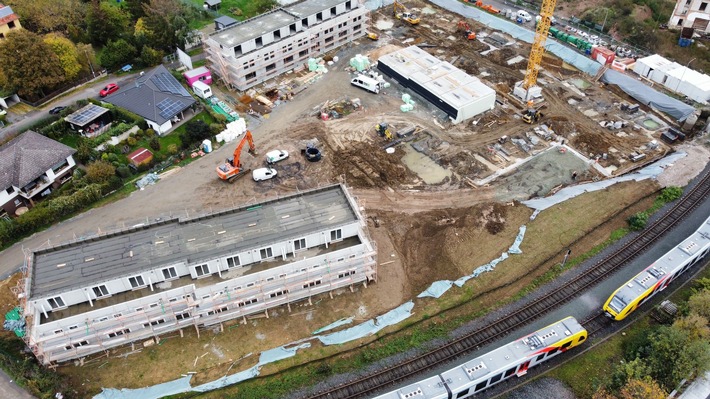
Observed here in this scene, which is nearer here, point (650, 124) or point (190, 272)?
point (190, 272)

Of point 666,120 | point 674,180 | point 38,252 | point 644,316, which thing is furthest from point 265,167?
point 666,120

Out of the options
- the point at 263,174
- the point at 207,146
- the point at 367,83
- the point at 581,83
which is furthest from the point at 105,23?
the point at 581,83

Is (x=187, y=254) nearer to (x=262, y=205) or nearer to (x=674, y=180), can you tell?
(x=262, y=205)

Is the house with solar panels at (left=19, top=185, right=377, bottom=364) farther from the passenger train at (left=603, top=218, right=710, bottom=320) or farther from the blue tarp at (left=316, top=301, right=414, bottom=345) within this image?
the passenger train at (left=603, top=218, right=710, bottom=320)

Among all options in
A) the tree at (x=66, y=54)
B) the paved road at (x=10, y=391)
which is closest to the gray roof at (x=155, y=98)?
the tree at (x=66, y=54)

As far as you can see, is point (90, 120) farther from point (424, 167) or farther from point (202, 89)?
point (424, 167)

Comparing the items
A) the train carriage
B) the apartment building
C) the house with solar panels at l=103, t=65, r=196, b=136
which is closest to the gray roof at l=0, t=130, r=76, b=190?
the house with solar panels at l=103, t=65, r=196, b=136
